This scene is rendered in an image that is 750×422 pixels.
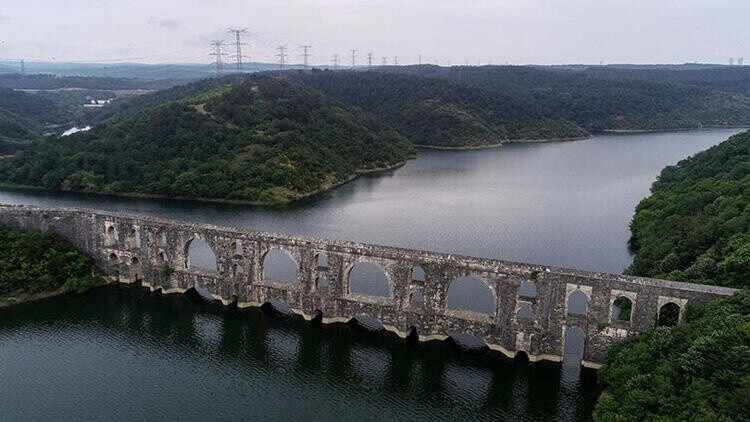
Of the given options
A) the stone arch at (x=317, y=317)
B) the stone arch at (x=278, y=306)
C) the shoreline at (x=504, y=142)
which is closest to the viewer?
the stone arch at (x=317, y=317)

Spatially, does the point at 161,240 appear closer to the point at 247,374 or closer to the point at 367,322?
the point at 247,374

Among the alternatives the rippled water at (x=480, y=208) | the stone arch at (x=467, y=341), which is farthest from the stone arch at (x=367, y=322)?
the rippled water at (x=480, y=208)

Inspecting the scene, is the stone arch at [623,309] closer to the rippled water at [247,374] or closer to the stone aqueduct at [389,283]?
the stone aqueduct at [389,283]

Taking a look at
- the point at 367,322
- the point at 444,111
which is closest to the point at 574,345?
the point at 367,322

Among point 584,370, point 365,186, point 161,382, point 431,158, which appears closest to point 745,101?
point 431,158

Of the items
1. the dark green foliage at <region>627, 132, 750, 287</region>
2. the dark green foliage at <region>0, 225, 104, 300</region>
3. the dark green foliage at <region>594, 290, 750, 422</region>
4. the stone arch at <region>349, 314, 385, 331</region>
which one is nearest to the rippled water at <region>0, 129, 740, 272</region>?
the dark green foliage at <region>627, 132, 750, 287</region>

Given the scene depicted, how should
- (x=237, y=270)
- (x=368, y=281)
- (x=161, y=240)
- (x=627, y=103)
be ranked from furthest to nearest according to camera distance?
(x=627, y=103), (x=368, y=281), (x=161, y=240), (x=237, y=270)
